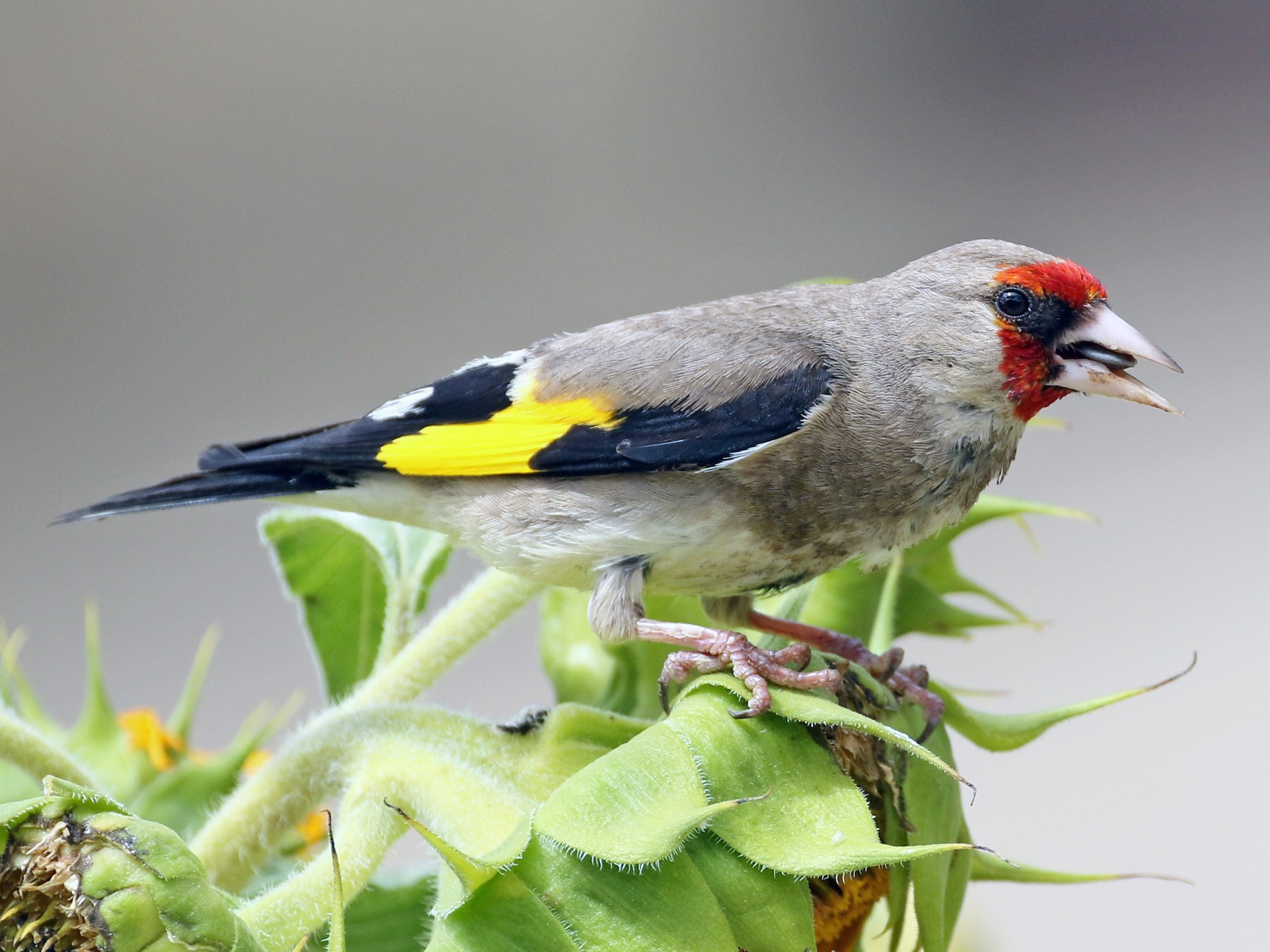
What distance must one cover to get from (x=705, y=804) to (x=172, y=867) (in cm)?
18

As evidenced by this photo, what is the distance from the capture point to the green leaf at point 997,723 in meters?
0.56

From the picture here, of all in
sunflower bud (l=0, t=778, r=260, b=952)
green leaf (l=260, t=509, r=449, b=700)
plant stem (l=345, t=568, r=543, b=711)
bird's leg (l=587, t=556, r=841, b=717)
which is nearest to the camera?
sunflower bud (l=0, t=778, r=260, b=952)

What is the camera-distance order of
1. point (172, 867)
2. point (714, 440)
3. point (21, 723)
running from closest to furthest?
point (172, 867) → point (21, 723) → point (714, 440)

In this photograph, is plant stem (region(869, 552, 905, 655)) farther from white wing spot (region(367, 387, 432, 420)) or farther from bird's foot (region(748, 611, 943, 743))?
white wing spot (region(367, 387, 432, 420))

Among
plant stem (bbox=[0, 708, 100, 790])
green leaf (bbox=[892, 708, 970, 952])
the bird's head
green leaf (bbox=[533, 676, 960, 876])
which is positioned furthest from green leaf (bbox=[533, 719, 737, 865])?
the bird's head

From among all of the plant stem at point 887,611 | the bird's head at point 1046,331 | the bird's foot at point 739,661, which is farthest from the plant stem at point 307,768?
the bird's head at point 1046,331

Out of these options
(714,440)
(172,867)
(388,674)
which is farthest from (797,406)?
(172,867)

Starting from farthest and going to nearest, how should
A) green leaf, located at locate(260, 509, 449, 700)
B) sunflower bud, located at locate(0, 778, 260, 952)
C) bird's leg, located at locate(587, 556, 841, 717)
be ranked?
green leaf, located at locate(260, 509, 449, 700) < bird's leg, located at locate(587, 556, 841, 717) < sunflower bud, located at locate(0, 778, 260, 952)

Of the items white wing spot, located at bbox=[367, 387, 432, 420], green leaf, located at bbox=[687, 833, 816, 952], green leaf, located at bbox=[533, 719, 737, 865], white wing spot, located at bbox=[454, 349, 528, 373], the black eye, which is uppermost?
white wing spot, located at bbox=[454, 349, 528, 373]

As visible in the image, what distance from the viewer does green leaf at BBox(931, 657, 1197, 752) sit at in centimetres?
56

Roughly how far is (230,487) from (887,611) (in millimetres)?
370

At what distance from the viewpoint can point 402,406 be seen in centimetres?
71

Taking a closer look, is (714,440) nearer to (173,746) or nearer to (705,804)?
(705,804)

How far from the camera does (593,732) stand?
0.54 m
